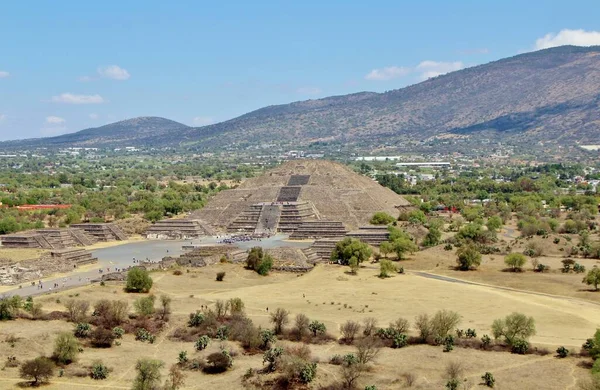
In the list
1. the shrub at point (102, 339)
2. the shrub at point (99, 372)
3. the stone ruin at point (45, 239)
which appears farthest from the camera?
the stone ruin at point (45, 239)

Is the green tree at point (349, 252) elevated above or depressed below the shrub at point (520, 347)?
above

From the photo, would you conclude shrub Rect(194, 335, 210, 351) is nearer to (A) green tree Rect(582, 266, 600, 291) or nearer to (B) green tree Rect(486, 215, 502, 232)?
(A) green tree Rect(582, 266, 600, 291)

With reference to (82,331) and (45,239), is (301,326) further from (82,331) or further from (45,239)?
(45,239)

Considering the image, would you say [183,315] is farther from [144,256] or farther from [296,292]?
[144,256]

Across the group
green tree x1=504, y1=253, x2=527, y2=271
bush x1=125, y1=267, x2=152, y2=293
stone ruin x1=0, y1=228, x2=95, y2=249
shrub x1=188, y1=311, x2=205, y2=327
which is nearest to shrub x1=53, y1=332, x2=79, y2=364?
shrub x1=188, y1=311, x2=205, y2=327

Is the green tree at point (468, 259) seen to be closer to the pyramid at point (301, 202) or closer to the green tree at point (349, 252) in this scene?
the green tree at point (349, 252)

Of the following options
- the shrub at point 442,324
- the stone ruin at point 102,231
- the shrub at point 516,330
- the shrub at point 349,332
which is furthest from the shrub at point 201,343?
the stone ruin at point 102,231
